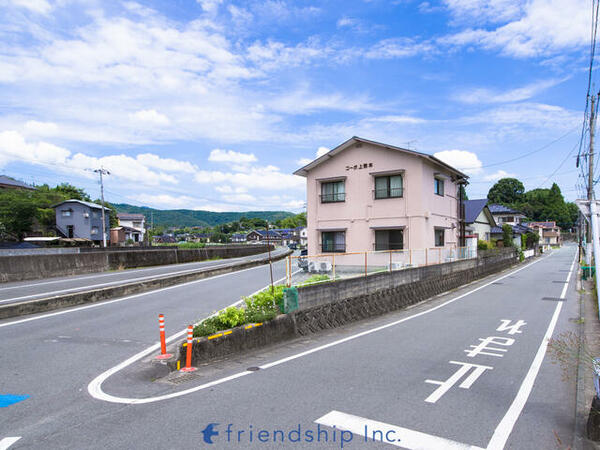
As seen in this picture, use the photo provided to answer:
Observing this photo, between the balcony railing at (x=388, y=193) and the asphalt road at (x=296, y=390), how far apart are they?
13383 mm

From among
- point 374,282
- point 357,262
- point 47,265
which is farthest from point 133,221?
point 374,282

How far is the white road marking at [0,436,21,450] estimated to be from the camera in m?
3.95

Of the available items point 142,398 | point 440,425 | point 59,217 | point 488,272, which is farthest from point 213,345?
point 59,217

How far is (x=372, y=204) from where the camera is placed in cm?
2369

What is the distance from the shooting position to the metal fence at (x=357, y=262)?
466 inches

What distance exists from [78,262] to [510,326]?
20420 mm

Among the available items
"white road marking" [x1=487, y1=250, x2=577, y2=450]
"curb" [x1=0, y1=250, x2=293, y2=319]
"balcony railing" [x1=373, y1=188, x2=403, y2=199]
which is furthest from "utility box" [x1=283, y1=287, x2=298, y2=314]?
"balcony railing" [x1=373, y1=188, x2=403, y2=199]

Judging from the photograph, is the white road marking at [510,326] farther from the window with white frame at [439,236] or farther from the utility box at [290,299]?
the window with white frame at [439,236]

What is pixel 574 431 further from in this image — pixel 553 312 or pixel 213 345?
pixel 553 312

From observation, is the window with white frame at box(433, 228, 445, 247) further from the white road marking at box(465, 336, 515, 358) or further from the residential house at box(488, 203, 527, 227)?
the residential house at box(488, 203, 527, 227)

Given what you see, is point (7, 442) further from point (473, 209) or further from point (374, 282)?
point (473, 209)

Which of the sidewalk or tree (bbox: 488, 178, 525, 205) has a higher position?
tree (bbox: 488, 178, 525, 205)

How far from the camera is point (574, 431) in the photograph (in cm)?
456

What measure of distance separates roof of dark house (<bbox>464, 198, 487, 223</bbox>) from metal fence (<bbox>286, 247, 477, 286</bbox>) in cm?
1175
